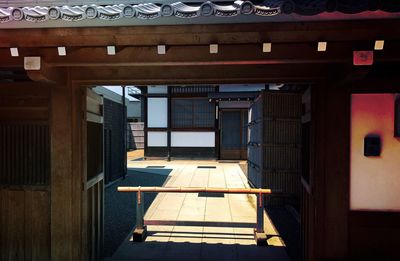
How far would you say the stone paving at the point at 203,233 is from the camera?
436 cm

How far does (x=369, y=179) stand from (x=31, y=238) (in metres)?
4.57

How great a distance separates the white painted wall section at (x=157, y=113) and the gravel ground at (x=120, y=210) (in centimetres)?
611

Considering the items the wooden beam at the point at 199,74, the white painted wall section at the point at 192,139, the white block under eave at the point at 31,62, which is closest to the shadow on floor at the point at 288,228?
the wooden beam at the point at 199,74

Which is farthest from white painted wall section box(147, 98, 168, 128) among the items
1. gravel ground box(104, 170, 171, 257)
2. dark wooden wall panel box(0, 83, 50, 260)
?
dark wooden wall panel box(0, 83, 50, 260)

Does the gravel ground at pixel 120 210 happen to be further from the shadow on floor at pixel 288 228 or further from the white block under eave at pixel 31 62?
the white block under eave at pixel 31 62

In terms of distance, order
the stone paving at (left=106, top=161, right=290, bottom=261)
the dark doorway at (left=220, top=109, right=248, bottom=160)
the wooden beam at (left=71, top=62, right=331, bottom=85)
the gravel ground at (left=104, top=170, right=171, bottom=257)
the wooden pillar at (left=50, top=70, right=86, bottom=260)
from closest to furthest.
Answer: the wooden beam at (left=71, top=62, right=331, bottom=85)
the wooden pillar at (left=50, top=70, right=86, bottom=260)
the stone paving at (left=106, top=161, right=290, bottom=261)
the gravel ground at (left=104, top=170, right=171, bottom=257)
the dark doorway at (left=220, top=109, right=248, bottom=160)

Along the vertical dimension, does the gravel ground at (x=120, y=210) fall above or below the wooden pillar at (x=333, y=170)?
below

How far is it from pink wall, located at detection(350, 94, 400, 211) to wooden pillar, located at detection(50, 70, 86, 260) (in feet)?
11.7

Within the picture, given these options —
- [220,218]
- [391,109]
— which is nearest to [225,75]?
[391,109]

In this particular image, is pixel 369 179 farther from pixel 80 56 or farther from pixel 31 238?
pixel 31 238

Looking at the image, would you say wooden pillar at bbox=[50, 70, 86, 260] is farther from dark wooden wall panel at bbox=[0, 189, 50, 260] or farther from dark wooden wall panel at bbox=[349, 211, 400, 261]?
dark wooden wall panel at bbox=[349, 211, 400, 261]

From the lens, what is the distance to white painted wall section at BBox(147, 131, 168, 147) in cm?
1672

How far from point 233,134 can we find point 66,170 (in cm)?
1325

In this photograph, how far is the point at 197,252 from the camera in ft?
14.6
